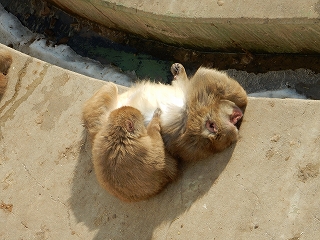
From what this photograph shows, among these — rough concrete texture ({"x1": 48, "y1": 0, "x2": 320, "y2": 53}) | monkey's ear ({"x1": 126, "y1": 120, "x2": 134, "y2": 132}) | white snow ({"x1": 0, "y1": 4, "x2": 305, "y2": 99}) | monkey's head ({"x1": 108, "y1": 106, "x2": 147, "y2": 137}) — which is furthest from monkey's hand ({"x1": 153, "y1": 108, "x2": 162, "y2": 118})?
white snow ({"x1": 0, "y1": 4, "x2": 305, "y2": 99})

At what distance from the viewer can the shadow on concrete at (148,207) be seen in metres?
4.50

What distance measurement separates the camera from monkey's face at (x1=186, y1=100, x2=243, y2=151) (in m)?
4.36

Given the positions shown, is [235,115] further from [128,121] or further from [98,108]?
[98,108]

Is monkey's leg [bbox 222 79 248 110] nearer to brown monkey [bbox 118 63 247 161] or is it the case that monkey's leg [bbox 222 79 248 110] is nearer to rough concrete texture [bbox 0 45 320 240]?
brown monkey [bbox 118 63 247 161]

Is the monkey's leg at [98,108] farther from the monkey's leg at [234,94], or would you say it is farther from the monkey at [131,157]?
the monkey's leg at [234,94]

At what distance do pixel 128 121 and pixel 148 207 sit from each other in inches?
30.8

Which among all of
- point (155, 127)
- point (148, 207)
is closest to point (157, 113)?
point (155, 127)

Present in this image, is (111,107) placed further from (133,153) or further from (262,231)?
(262,231)

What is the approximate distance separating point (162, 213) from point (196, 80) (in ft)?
3.89

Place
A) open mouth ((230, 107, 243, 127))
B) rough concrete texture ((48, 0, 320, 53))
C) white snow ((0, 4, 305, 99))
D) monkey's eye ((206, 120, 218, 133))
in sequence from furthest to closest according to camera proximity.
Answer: white snow ((0, 4, 305, 99)) → rough concrete texture ((48, 0, 320, 53)) → open mouth ((230, 107, 243, 127)) → monkey's eye ((206, 120, 218, 133))

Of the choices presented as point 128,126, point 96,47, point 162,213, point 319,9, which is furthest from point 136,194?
point 96,47

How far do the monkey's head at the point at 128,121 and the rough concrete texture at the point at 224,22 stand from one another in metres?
1.32

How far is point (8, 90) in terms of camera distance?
6035 mm

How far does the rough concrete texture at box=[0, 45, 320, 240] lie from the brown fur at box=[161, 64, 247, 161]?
5.6 inches
